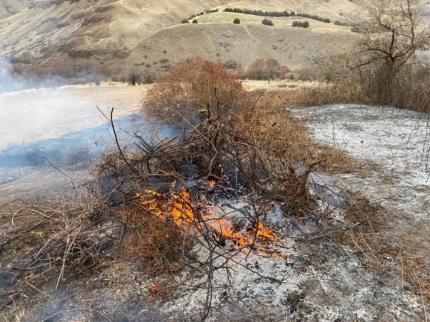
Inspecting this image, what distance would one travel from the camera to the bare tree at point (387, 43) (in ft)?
43.0

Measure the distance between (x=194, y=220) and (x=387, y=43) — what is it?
10.7 metres

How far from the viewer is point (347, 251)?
18.2 ft

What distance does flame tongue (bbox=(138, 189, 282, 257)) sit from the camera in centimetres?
546

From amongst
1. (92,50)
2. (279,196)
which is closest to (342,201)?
(279,196)

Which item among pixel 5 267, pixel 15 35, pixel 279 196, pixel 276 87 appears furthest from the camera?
pixel 15 35

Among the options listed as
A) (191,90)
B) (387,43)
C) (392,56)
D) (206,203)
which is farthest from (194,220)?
(387,43)

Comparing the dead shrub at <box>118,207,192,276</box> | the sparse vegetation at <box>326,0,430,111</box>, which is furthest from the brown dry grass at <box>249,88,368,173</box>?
the sparse vegetation at <box>326,0,430,111</box>

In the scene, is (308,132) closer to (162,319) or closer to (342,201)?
(342,201)

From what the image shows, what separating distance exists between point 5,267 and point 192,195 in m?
2.41

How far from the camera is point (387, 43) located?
1364 cm

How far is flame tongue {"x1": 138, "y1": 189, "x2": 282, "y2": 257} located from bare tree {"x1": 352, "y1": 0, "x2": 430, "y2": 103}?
9.56 m

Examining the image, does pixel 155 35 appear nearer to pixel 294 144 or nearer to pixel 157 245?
pixel 294 144

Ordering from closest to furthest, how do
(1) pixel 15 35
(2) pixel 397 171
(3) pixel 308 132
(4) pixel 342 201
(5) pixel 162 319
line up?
(5) pixel 162 319 < (4) pixel 342 201 < (2) pixel 397 171 < (3) pixel 308 132 < (1) pixel 15 35

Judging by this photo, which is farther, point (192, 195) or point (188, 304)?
point (192, 195)
